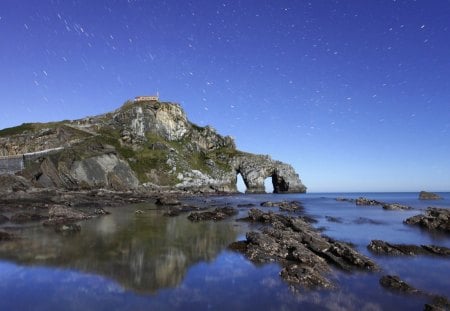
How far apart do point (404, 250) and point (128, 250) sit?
24340 mm

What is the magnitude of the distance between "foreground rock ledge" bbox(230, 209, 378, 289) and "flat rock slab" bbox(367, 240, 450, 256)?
4.44 meters

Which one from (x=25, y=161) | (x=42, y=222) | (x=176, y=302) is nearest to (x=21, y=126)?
(x=25, y=161)

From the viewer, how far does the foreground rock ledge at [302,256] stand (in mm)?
20619

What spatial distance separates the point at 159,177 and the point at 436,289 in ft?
436

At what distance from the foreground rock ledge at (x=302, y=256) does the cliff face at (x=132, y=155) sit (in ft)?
284

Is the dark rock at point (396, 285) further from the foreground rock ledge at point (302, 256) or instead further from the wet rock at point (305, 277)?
the wet rock at point (305, 277)

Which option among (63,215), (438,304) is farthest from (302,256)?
(63,215)

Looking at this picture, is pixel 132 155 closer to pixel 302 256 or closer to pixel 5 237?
pixel 5 237

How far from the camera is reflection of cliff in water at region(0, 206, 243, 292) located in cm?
2084

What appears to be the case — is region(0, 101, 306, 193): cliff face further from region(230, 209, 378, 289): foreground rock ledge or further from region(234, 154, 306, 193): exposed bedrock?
region(230, 209, 378, 289): foreground rock ledge

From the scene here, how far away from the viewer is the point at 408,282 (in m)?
21.5

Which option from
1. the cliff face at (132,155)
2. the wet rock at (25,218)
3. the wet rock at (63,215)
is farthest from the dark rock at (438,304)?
the cliff face at (132,155)

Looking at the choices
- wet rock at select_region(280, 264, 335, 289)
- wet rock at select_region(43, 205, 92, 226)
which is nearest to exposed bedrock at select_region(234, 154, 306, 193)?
wet rock at select_region(43, 205, 92, 226)

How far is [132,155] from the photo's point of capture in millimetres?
148625
